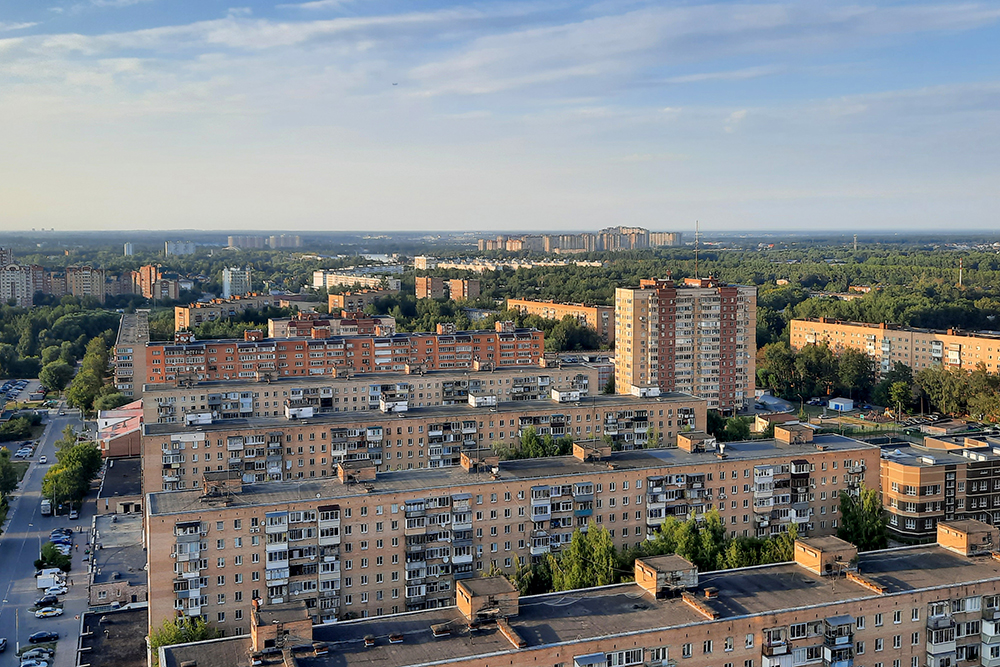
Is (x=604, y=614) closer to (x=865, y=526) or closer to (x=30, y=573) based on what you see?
(x=865, y=526)

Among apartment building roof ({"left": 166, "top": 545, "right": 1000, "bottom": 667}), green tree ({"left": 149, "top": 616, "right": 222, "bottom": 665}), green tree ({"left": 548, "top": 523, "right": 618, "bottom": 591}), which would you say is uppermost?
apartment building roof ({"left": 166, "top": 545, "right": 1000, "bottom": 667})

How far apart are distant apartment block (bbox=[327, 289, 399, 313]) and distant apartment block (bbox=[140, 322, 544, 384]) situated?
86.2ft

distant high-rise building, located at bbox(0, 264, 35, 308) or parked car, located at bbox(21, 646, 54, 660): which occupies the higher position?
distant high-rise building, located at bbox(0, 264, 35, 308)

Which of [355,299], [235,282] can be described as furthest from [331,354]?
[235,282]

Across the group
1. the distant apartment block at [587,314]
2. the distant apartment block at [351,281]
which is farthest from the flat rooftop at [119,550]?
the distant apartment block at [351,281]

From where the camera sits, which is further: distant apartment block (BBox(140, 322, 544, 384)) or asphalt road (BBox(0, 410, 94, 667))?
distant apartment block (BBox(140, 322, 544, 384))

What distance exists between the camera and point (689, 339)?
135 feet

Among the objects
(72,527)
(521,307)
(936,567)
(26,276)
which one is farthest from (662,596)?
(26,276)

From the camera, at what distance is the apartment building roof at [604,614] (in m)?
12.8

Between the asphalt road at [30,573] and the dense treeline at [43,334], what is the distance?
25.3m

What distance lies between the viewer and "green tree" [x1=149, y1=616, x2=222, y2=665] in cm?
1536

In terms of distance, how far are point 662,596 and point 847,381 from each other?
119 feet

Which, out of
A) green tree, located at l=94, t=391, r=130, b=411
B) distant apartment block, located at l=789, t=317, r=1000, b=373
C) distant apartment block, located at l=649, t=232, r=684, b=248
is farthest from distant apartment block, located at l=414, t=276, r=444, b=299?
distant apartment block, located at l=649, t=232, r=684, b=248

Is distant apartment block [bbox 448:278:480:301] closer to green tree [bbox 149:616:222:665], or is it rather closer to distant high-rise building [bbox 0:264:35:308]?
distant high-rise building [bbox 0:264:35:308]
